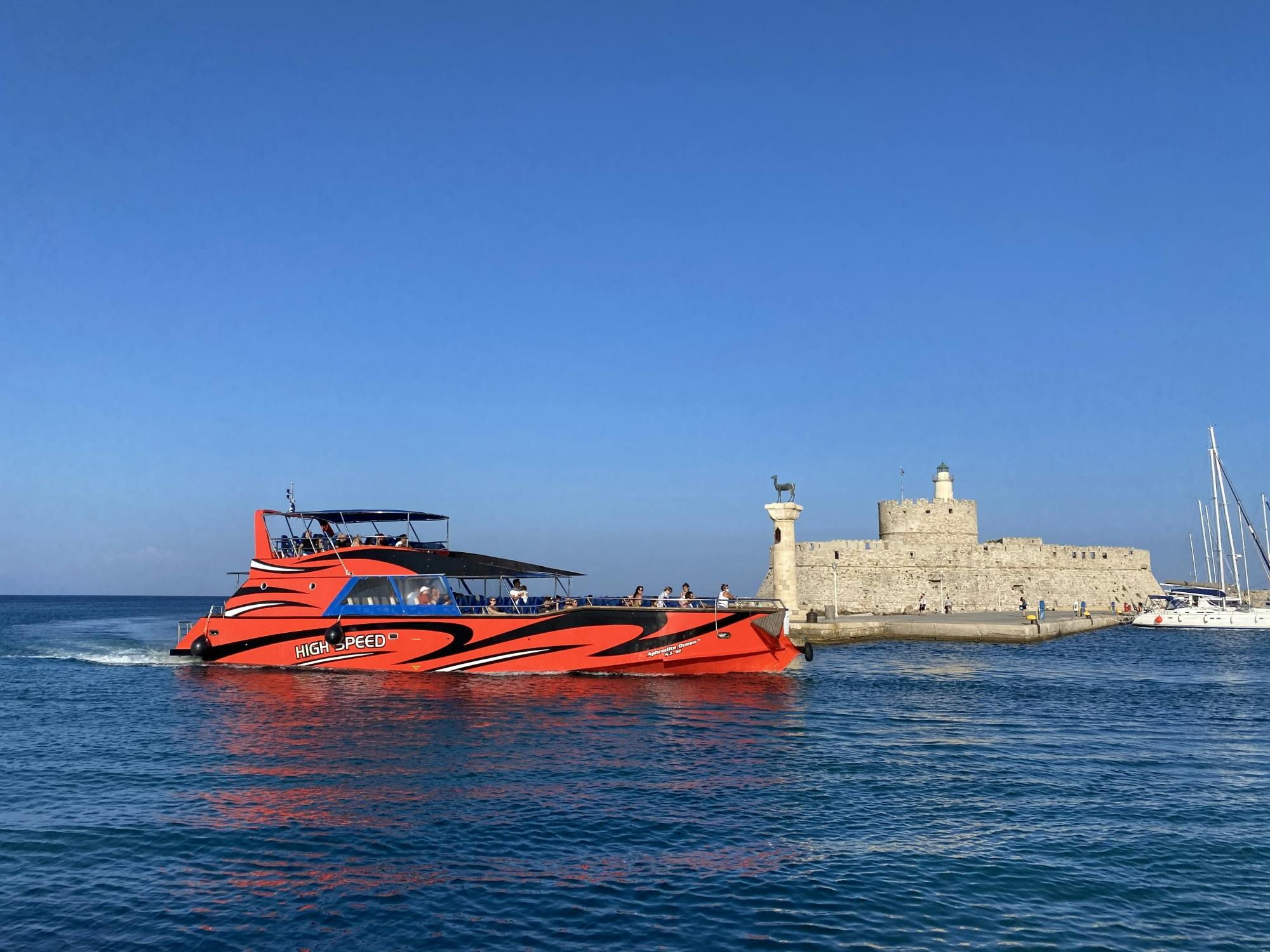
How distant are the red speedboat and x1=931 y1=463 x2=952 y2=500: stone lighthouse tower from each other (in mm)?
36121

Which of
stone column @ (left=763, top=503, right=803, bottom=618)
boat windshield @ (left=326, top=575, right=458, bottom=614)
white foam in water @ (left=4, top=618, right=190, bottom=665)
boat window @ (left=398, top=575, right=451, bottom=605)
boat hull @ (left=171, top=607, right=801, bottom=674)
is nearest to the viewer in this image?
boat hull @ (left=171, top=607, right=801, bottom=674)

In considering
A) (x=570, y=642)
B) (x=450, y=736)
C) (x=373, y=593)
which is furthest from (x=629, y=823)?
(x=373, y=593)

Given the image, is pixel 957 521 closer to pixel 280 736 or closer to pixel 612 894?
pixel 280 736

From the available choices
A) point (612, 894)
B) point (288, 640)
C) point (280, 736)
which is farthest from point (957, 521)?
point (612, 894)

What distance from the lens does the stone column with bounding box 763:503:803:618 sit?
34.4 metres

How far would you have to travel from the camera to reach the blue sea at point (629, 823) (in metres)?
8.48

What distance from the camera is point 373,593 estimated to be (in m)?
27.6

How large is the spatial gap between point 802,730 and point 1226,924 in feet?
33.1

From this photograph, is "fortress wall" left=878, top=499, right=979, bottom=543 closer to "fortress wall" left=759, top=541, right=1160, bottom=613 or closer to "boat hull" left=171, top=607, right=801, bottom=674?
"fortress wall" left=759, top=541, right=1160, bottom=613

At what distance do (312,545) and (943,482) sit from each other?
142 feet

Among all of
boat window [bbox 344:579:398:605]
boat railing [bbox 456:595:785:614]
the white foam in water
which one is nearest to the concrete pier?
boat railing [bbox 456:595:785:614]

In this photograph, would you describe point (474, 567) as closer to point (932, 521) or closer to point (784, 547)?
point (784, 547)

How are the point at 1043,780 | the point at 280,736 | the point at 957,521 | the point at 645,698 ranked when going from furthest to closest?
the point at 957,521
the point at 645,698
the point at 280,736
the point at 1043,780

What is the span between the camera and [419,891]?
9234mm
